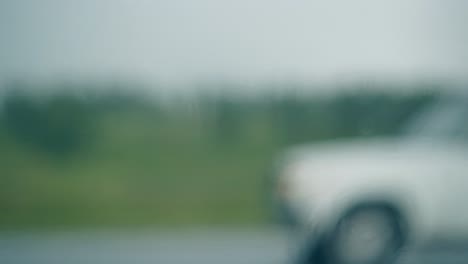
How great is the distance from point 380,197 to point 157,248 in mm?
3011

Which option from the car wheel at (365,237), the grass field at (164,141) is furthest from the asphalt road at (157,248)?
the grass field at (164,141)

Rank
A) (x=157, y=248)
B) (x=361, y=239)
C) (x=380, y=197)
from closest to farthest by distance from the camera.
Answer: (x=380, y=197), (x=361, y=239), (x=157, y=248)

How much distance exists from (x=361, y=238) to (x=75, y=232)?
4.44 meters

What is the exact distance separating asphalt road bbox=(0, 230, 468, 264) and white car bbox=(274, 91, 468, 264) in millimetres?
400

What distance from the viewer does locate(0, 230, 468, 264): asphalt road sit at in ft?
27.1

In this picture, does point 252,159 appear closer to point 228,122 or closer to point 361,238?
point 228,122

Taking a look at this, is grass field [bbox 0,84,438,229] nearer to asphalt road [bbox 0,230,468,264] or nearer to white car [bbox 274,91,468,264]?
asphalt road [bbox 0,230,468,264]

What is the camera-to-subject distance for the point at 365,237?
7.57m

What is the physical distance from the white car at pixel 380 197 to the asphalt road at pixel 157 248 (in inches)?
15.7

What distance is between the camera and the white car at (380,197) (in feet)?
24.0

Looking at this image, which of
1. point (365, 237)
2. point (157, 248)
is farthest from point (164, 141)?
point (365, 237)

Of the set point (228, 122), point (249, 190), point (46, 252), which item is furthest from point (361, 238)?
point (228, 122)

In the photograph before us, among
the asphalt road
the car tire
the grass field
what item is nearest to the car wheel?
the car tire

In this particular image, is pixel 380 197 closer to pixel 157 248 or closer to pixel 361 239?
pixel 361 239
